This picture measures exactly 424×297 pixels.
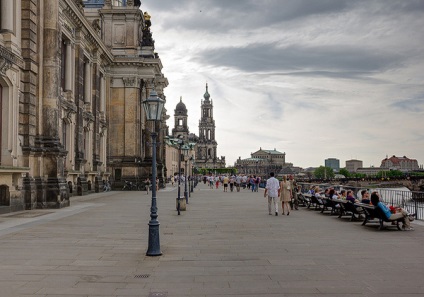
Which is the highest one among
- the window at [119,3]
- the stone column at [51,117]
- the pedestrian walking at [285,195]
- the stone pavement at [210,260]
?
the window at [119,3]

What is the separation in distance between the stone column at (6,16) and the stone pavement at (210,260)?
8738 mm

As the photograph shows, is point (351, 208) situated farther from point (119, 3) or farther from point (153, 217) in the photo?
point (119, 3)

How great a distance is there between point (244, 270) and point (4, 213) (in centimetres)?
1391

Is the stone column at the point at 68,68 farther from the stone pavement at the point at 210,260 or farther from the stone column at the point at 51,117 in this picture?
the stone pavement at the point at 210,260

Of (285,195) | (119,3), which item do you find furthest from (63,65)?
(119,3)

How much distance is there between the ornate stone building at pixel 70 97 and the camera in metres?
21.3

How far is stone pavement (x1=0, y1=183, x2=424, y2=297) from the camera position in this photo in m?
7.78

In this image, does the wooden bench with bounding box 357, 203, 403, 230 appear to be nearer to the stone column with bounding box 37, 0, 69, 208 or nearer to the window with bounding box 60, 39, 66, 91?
the stone column with bounding box 37, 0, 69, 208

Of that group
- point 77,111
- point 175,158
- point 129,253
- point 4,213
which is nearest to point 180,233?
point 129,253

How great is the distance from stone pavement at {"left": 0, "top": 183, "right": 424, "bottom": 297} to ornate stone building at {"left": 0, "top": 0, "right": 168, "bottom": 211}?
3.98 meters

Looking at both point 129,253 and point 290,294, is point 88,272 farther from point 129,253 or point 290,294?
point 290,294

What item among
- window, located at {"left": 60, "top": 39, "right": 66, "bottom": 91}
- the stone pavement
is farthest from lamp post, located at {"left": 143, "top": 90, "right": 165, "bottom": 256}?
window, located at {"left": 60, "top": 39, "right": 66, "bottom": 91}

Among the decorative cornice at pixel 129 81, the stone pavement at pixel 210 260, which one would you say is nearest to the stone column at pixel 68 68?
the decorative cornice at pixel 129 81

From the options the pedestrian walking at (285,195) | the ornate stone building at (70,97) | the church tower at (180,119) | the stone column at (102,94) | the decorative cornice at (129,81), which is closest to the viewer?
the pedestrian walking at (285,195)
